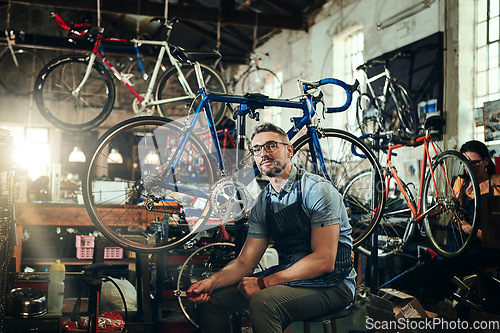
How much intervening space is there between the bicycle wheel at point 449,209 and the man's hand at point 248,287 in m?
1.95

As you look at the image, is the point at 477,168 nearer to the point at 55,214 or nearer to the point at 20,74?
the point at 55,214

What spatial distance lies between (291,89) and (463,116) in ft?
12.2

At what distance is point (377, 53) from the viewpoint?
6332 millimetres

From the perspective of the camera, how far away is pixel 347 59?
7145 millimetres

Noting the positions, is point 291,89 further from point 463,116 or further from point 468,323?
point 468,323

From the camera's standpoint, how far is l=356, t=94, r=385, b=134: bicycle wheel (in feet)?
17.5

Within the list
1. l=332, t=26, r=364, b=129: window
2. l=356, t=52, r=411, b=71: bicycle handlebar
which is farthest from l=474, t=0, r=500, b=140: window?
l=332, t=26, r=364, b=129: window

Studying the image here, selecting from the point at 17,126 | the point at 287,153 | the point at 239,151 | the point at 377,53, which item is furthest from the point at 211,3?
the point at 287,153

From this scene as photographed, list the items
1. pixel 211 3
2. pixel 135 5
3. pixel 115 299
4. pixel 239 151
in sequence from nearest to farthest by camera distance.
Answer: pixel 239 151 < pixel 115 299 < pixel 135 5 < pixel 211 3

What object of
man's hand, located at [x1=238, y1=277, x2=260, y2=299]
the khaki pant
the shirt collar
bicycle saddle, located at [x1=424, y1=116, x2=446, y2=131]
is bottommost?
the khaki pant

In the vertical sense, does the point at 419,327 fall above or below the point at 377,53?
below

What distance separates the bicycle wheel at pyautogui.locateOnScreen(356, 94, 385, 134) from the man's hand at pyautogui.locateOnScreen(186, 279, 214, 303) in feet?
10.4

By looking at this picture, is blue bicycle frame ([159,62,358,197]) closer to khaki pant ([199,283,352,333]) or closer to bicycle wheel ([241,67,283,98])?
khaki pant ([199,283,352,333])

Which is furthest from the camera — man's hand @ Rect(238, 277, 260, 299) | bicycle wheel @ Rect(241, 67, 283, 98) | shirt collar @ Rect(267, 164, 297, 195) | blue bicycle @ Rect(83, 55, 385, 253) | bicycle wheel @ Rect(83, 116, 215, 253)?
bicycle wheel @ Rect(241, 67, 283, 98)
